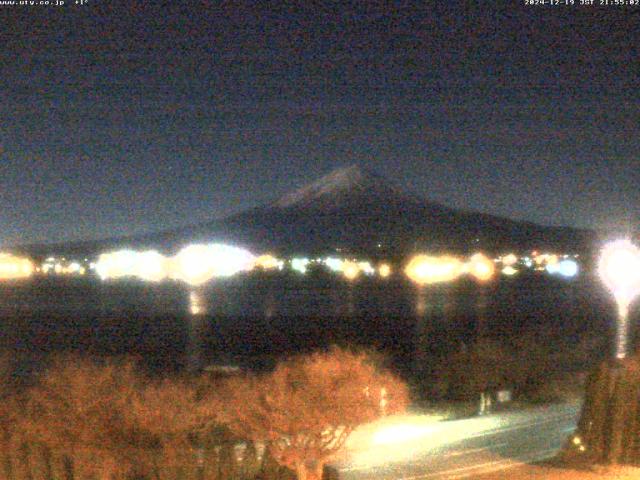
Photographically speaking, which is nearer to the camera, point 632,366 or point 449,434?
point 632,366

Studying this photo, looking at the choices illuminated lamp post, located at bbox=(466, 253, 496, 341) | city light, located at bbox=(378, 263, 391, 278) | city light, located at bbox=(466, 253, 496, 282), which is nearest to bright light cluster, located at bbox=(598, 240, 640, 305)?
illuminated lamp post, located at bbox=(466, 253, 496, 341)

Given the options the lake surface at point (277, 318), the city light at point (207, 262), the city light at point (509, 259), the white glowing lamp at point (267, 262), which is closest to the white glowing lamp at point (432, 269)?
the city light at point (509, 259)

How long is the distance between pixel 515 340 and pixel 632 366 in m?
12.3

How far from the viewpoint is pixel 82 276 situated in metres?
72.4

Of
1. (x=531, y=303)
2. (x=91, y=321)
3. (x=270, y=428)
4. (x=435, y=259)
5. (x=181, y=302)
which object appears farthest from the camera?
(x=435, y=259)

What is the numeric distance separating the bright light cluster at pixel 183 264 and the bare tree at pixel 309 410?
51184 mm

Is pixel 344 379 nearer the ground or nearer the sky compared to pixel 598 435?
nearer the sky

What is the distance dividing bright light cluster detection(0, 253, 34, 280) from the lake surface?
1568cm

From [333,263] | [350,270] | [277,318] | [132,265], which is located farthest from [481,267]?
[277,318]

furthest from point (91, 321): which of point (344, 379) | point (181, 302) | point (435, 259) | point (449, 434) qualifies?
point (435, 259)

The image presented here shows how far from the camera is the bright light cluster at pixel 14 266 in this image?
74.4 m

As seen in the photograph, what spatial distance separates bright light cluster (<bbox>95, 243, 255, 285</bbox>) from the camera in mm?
74188

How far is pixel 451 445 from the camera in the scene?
16.5 m

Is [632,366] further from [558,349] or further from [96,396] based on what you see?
[558,349]
